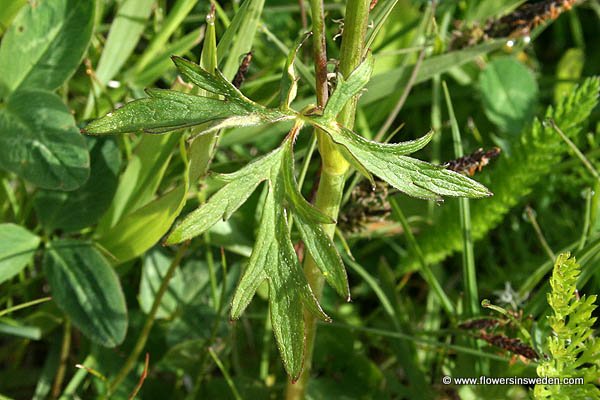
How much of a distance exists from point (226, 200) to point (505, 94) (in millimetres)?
1329

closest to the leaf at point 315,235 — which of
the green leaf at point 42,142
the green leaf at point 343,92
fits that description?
the green leaf at point 343,92

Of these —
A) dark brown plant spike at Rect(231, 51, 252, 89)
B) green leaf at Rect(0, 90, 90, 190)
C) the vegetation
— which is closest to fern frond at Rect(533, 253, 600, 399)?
the vegetation

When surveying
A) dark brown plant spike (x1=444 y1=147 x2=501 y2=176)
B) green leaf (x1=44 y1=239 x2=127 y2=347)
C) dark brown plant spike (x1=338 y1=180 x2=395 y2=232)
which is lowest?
green leaf (x1=44 y1=239 x2=127 y2=347)

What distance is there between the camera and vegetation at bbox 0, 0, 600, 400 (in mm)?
1164

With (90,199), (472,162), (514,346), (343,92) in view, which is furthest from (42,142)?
(514,346)

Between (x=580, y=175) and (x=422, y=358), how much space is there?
29.3 inches

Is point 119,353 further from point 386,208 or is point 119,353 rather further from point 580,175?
point 580,175

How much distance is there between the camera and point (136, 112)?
1.14 m

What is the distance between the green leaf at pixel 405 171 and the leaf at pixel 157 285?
0.85 metres

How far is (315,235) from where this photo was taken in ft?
3.79

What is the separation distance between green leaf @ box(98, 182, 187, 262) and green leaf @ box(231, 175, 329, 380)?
30 cm

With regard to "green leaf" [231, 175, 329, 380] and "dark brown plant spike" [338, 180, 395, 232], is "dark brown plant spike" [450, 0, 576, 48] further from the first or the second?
"green leaf" [231, 175, 329, 380]

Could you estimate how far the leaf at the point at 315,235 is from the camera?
1.12m

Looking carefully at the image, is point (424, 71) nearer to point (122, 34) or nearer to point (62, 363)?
point (122, 34)
